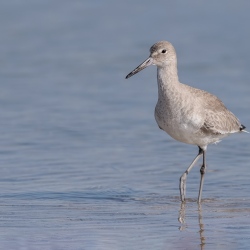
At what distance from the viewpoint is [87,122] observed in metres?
13.0

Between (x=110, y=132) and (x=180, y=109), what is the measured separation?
2944 millimetres

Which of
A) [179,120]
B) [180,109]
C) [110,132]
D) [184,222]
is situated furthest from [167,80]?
[110,132]

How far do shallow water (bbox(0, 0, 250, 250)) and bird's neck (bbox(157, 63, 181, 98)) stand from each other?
1.10 meters

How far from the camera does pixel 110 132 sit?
12.6m

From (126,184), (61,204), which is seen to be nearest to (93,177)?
(126,184)

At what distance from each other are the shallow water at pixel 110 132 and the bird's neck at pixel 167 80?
43.3 inches

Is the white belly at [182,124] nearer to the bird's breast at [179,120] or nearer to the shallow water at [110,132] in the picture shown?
the bird's breast at [179,120]

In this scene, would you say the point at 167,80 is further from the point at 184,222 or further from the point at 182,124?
the point at 184,222

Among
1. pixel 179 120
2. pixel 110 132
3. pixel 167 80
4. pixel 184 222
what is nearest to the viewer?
pixel 184 222

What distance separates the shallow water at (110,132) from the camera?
329 inches

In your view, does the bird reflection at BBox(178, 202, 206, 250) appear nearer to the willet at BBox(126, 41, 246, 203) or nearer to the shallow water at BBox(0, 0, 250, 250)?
the shallow water at BBox(0, 0, 250, 250)

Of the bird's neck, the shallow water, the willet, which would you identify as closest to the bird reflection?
the shallow water

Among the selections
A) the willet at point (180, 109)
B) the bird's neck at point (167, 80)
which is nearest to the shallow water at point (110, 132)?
the willet at point (180, 109)

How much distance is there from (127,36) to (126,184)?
8.20 meters
